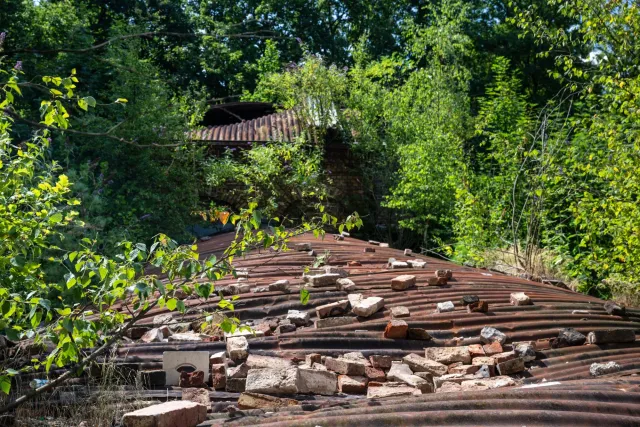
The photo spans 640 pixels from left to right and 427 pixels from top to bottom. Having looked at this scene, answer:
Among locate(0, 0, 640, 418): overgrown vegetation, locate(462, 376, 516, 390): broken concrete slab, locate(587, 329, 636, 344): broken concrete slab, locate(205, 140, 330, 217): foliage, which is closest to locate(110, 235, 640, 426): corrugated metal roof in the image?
locate(587, 329, 636, 344): broken concrete slab

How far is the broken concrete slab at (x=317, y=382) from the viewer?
142 inches

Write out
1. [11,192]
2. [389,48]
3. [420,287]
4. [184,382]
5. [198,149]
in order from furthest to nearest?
1. [389,48]
2. [198,149]
3. [420,287]
4. [11,192]
5. [184,382]

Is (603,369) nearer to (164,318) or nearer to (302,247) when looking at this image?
(164,318)

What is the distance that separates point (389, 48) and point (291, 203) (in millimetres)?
12670

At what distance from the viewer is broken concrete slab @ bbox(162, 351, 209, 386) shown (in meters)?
3.82

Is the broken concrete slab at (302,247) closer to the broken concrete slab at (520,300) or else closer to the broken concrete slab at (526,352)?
the broken concrete slab at (520,300)

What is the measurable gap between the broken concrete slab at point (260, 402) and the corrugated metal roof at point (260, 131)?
12075mm

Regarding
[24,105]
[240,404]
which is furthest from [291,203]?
[240,404]

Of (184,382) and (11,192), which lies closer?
(184,382)

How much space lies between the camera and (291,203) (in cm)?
1502

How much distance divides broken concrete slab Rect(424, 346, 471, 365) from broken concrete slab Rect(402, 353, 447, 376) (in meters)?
0.13

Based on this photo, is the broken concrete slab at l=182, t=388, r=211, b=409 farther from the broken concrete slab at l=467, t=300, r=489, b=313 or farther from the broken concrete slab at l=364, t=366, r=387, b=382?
the broken concrete slab at l=467, t=300, r=489, b=313

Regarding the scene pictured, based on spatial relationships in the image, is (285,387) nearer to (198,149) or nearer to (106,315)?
(106,315)

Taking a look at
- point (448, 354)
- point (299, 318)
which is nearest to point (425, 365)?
point (448, 354)
